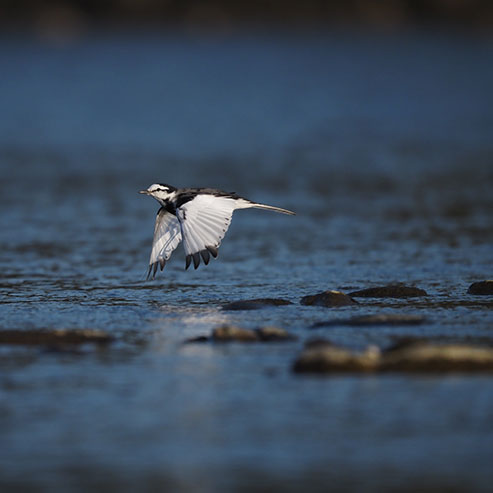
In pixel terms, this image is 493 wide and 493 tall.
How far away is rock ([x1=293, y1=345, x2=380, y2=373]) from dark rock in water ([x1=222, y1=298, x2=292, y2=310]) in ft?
9.57

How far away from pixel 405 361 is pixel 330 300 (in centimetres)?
306

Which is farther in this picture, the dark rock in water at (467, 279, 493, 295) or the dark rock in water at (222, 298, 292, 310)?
the dark rock in water at (467, 279, 493, 295)

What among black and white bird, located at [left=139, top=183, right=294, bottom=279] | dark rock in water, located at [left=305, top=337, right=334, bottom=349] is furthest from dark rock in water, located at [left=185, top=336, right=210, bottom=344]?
black and white bird, located at [left=139, top=183, right=294, bottom=279]

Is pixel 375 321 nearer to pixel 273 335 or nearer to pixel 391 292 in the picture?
pixel 273 335

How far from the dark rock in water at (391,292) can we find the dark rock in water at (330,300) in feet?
1.39

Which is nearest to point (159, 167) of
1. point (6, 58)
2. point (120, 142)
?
point (120, 142)

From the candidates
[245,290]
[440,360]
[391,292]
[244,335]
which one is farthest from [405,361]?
[245,290]

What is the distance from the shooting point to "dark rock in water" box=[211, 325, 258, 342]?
10750mm

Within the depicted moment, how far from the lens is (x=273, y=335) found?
10.8 meters

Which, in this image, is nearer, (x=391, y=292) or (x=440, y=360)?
(x=440, y=360)

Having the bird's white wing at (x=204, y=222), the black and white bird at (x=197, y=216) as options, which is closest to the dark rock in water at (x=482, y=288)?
the black and white bird at (x=197, y=216)

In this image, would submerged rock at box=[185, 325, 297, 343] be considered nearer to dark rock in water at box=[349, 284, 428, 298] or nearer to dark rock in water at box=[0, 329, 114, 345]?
dark rock in water at box=[0, 329, 114, 345]

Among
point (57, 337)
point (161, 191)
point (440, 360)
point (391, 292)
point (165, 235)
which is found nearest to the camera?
point (440, 360)

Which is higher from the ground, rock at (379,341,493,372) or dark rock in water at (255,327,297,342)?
dark rock in water at (255,327,297,342)
